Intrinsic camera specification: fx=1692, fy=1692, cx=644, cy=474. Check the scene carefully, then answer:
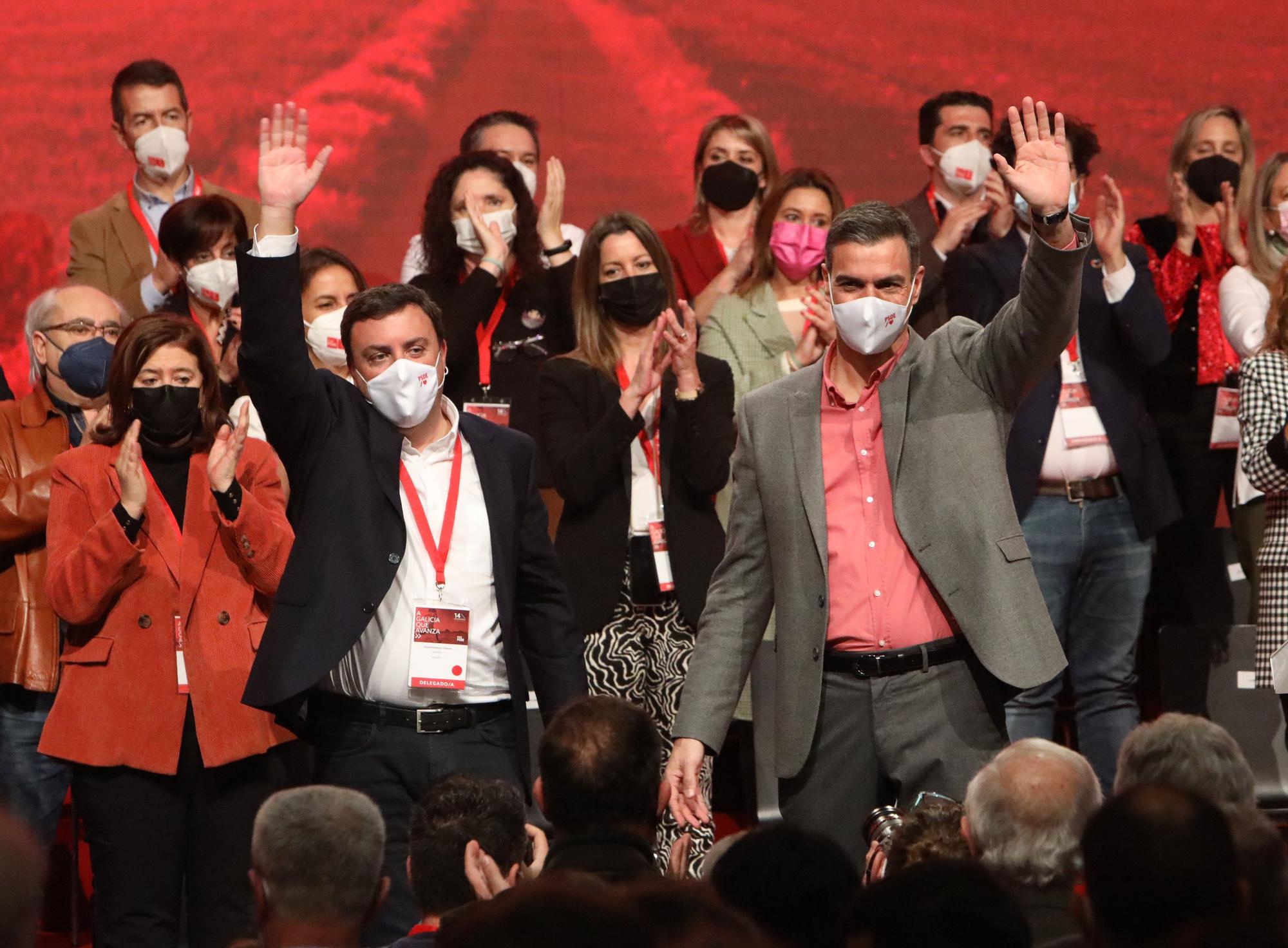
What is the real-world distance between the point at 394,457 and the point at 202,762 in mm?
855

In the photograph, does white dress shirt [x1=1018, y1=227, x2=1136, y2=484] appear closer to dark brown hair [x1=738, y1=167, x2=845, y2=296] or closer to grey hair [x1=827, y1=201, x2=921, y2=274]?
dark brown hair [x1=738, y1=167, x2=845, y2=296]

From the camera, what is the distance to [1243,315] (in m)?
5.39

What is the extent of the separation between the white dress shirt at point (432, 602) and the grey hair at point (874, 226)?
104 cm

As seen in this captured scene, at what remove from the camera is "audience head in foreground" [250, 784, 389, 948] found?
2662 millimetres

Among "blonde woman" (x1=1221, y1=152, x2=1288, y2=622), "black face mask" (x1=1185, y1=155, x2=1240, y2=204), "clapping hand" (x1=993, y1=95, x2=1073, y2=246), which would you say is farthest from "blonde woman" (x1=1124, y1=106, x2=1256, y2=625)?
"clapping hand" (x1=993, y1=95, x2=1073, y2=246)

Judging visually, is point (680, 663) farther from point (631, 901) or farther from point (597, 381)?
point (631, 901)

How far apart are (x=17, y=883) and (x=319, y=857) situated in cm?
121

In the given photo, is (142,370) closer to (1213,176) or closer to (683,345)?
(683,345)

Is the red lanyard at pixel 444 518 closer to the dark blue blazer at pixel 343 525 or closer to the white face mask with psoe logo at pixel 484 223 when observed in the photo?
the dark blue blazer at pixel 343 525

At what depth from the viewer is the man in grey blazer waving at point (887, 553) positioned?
3.47 metres

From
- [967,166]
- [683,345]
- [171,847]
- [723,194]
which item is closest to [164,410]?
[171,847]

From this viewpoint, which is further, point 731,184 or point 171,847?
point 731,184

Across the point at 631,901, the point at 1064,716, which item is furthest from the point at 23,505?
the point at 1064,716

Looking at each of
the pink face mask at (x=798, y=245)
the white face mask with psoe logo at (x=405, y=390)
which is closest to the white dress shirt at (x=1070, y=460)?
the pink face mask at (x=798, y=245)
